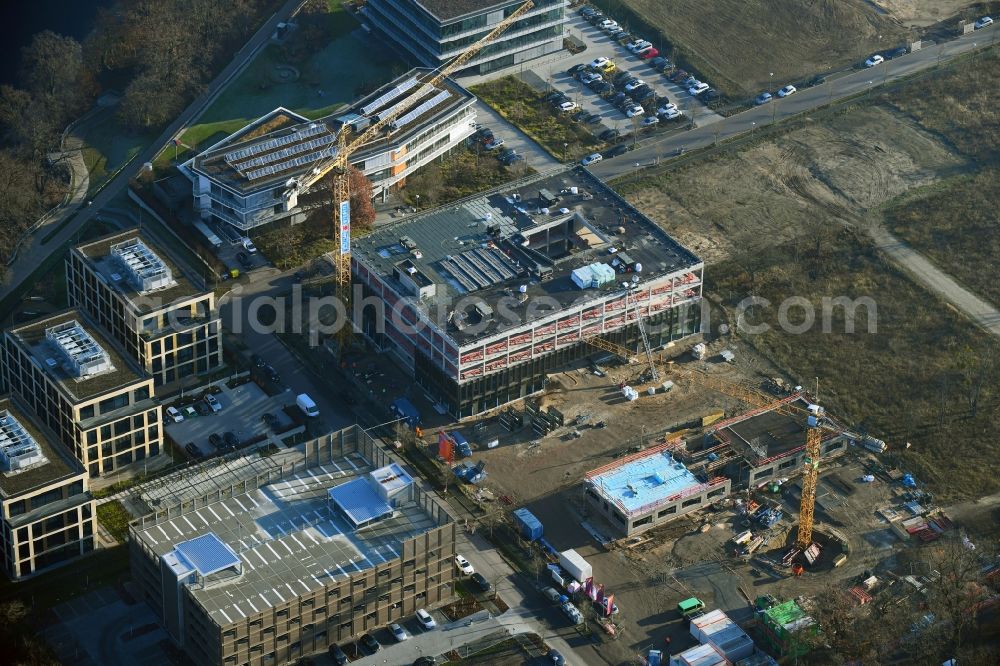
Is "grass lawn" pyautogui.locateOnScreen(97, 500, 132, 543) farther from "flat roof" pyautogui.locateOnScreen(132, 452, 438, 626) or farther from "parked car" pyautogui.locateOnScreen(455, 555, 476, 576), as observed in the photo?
"parked car" pyautogui.locateOnScreen(455, 555, 476, 576)

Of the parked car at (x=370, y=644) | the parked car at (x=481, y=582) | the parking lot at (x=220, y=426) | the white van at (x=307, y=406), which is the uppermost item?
the white van at (x=307, y=406)

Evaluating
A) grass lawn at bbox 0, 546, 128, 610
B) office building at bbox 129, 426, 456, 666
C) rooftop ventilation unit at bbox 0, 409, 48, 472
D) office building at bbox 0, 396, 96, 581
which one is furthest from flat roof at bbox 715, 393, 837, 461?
rooftop ventilation unit at bbox 0, 409, 48, 472

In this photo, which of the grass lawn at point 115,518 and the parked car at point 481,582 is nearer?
the parked car at point 481,582

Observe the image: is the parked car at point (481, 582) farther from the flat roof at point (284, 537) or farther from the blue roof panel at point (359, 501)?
the blue roof panel at point (359, 501)

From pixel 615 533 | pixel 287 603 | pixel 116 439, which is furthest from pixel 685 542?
pixel 116 439

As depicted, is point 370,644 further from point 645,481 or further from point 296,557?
point 645,481

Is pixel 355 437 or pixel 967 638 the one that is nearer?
pixel 967 638

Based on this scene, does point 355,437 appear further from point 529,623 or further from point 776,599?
point 776,599

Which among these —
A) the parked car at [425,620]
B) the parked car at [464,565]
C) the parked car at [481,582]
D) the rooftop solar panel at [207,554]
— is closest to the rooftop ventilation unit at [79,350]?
the rooftop solar panel at [207,554]
